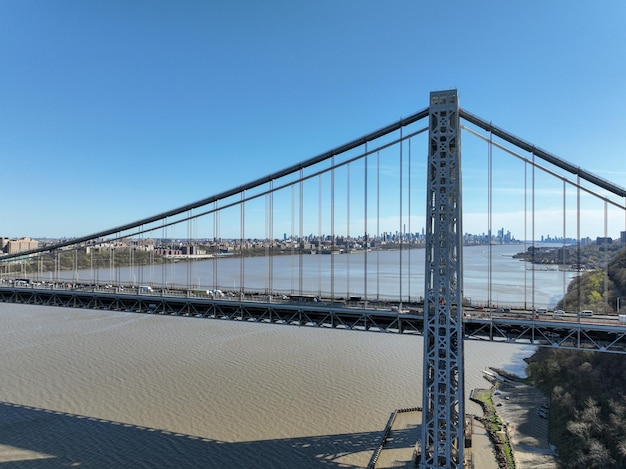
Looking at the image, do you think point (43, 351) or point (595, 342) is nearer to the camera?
point (595, 342)

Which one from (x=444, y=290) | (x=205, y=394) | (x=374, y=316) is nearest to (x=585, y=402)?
(x=374, y=316)

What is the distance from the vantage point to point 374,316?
10531 mm

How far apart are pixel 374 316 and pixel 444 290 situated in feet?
7.84

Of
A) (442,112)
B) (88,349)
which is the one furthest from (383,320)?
(88,349)

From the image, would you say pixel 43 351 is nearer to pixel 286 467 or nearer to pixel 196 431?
pixel 196 431

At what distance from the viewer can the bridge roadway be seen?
8953 millimetres

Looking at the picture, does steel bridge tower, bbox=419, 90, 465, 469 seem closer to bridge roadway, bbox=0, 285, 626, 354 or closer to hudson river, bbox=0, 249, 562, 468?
bridge roadway, bbox=0, 285, 626, 354

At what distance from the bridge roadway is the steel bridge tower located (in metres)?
1.16

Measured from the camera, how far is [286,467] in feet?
32.1

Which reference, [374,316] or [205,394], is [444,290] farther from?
[205,394]

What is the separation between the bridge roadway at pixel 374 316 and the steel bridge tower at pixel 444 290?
1160mm

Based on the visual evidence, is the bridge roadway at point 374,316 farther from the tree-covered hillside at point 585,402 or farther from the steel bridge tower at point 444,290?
the tree-covered hillside at point 585,402

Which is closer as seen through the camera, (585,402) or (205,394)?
(585,402)

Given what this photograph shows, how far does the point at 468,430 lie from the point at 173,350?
13.8 m
